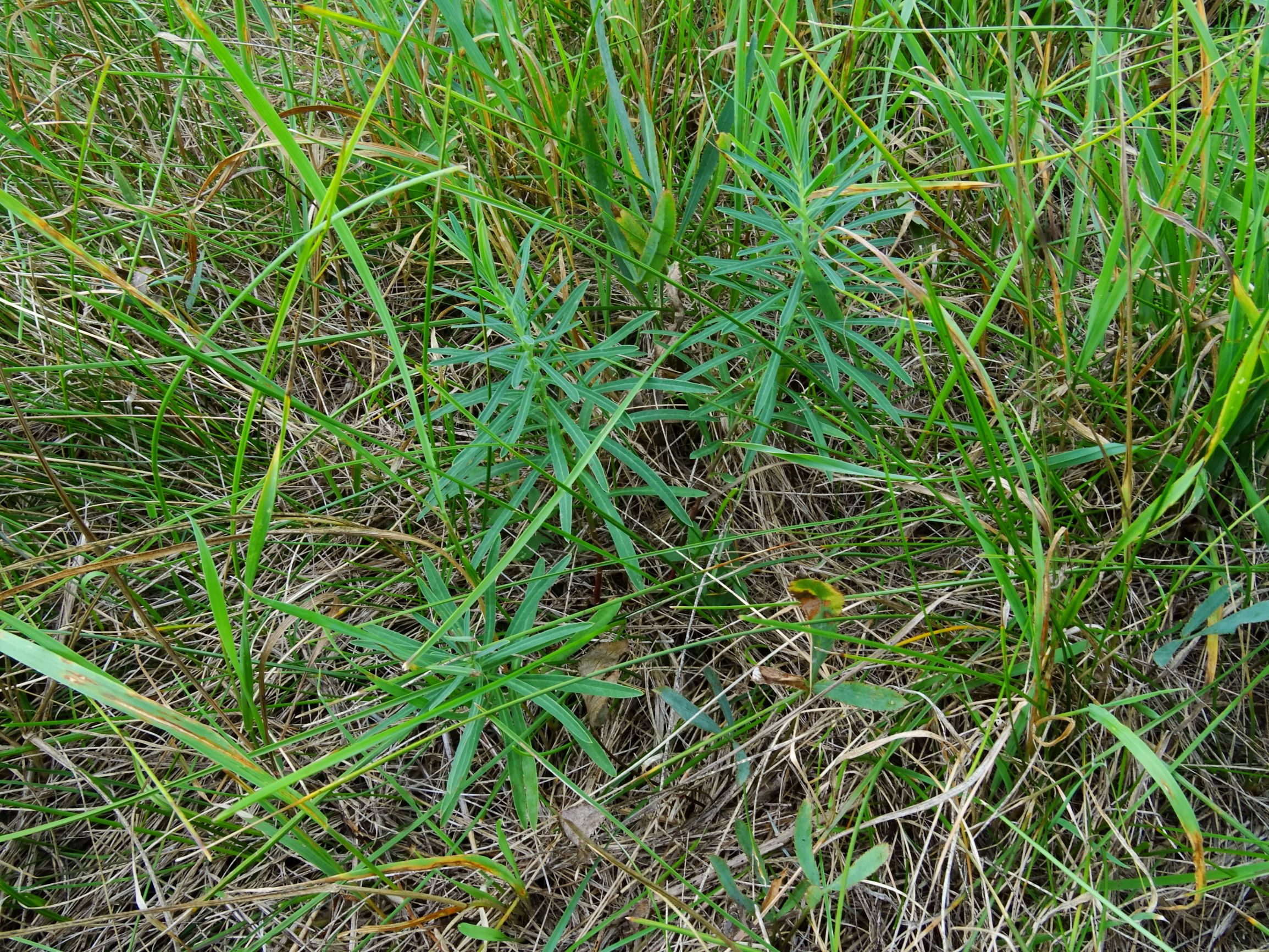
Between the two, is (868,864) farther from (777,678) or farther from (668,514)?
(668,514)

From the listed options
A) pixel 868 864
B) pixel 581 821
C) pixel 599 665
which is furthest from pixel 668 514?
pixel 868 864

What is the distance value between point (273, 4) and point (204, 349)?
3.01 feet

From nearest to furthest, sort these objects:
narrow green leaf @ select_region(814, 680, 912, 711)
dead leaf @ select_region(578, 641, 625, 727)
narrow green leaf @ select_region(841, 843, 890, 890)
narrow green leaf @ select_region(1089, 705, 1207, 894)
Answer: narrow green leaf @ select_region(1089, 705, 1207, 894), narrow green leaf @ select_region(841, 843, 890, 890), narrow green leaf @ select_region(814, 680, 912, 711), dead leaf @ select_region(578, 641, 625, 727)

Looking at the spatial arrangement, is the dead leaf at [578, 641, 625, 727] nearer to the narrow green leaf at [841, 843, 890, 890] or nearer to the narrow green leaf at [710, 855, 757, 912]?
the narrow green leaf at [710, 855, 757, 912]

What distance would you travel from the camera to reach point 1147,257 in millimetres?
1570

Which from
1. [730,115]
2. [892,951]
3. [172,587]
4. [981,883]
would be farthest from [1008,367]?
[172,587]

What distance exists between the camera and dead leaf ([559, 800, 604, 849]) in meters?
1.47

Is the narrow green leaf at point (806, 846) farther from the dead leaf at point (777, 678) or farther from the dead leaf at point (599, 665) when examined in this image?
the dead leaf at point (599, 665)

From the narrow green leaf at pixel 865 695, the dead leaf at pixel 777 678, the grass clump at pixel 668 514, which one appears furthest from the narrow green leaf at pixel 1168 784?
the dead leaf at pixel 777 678

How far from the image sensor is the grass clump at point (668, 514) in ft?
4.39

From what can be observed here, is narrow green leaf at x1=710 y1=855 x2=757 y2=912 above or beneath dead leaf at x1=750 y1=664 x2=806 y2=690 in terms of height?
beneath

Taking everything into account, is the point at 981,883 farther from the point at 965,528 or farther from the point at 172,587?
the point at 172,587

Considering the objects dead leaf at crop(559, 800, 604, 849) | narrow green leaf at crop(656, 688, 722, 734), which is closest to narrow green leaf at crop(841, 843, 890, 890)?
narrow green leaf at crop(656, 688, 722, 734)

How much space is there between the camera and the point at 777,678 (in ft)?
4.50
